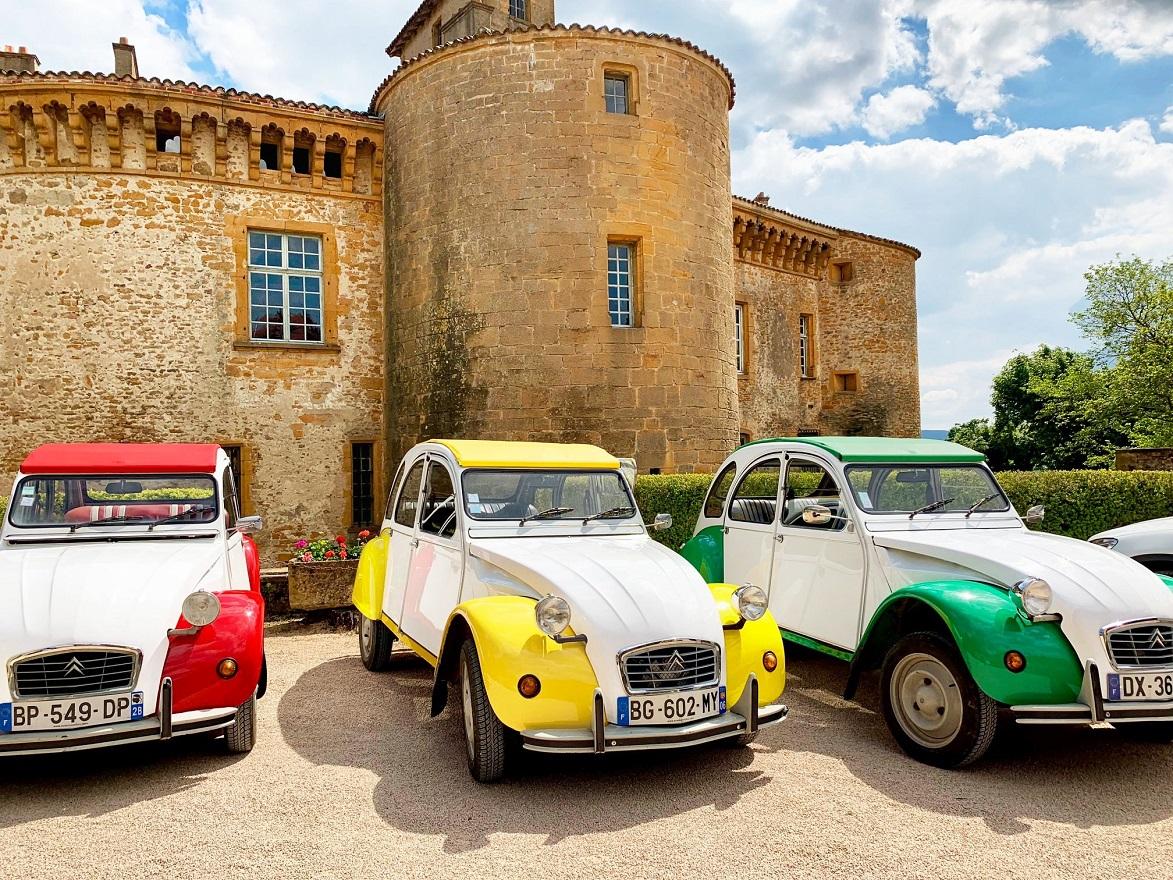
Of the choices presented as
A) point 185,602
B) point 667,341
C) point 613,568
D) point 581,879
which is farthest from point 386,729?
point 667,341

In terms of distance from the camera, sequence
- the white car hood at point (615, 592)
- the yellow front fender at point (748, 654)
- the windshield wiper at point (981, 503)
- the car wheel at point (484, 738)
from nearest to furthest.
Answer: the white car hood at point (615, 592) → the car wheel at point (484, 738) → the yellow front fender at point (748, 654) → the windshield wiper at point (981, 503)

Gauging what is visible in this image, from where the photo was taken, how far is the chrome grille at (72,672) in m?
4.08

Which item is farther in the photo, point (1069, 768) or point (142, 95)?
point (142, 95)

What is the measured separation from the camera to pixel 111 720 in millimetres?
4113

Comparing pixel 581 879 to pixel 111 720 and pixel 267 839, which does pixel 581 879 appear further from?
pixel 111 720

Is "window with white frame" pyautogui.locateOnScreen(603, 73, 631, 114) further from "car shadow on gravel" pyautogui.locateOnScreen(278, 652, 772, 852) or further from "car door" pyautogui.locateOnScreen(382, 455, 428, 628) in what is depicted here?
"car shadow on gravel" pyautogui.locateOnScreen(278, 652, 772, 852)

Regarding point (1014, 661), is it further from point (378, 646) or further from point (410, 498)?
point (378, 646)

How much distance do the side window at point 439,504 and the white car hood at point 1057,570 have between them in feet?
9.04

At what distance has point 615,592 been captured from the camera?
4355mm

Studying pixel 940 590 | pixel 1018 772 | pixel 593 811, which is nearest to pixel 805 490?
pixel 940 590

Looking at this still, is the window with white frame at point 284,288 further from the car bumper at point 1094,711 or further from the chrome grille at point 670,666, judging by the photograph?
the car bumper at point 1094,711

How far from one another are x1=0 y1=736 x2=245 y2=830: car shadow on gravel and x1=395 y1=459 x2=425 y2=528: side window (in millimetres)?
2014

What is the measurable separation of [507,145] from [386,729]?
10.6 metres

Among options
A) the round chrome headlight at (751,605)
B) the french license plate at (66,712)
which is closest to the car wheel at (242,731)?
the french license plate at (66,712)
